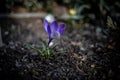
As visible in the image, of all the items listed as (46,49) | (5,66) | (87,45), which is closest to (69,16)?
(87,45)

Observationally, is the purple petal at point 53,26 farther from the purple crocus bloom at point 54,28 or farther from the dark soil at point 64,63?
the dark soil at point 64,63

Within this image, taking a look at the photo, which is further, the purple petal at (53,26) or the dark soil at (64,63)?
the purple petal at (53,26)

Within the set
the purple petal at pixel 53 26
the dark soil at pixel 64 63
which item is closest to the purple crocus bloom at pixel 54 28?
the purple petal at pixel 53 26

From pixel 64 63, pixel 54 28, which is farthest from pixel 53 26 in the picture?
pixel 64 63

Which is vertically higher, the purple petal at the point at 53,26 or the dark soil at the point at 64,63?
the purple petal at the point at 53,26

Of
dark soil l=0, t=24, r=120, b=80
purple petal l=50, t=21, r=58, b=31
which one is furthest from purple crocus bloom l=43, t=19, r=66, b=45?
dark soil l=0, t=24, r=120, b=80

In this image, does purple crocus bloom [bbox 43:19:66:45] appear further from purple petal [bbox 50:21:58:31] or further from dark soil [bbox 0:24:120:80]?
dark soil [bbox 0:24:120:80]

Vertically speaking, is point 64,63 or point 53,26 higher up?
point 53,26

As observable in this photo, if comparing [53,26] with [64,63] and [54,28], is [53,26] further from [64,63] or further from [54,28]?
[64,63]
